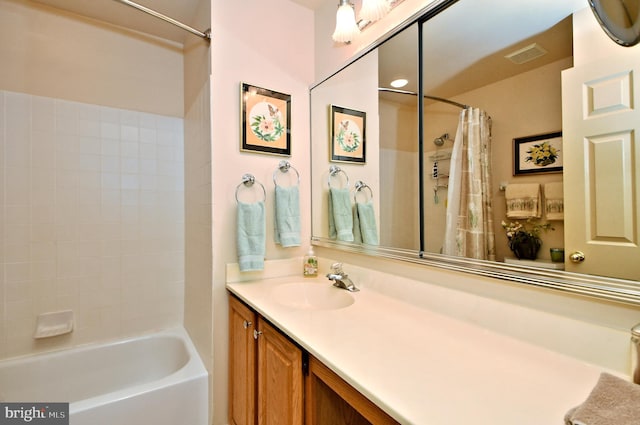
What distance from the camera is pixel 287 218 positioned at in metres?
1.63

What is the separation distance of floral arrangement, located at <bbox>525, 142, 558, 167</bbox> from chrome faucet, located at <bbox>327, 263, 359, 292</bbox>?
87cm

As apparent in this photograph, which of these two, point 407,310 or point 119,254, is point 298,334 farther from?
point 119,254

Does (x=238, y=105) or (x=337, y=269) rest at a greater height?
(x=238, y=105)

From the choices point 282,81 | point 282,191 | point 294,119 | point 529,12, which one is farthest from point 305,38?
point 529,12

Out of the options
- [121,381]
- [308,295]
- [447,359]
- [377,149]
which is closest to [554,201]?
[447,359]

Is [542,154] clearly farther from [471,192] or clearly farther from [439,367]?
[439,367]

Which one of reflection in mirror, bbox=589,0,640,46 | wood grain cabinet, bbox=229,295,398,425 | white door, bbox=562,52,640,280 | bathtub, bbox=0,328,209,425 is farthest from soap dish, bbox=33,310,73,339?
reflection in mirror, bbox=589,0,640,46

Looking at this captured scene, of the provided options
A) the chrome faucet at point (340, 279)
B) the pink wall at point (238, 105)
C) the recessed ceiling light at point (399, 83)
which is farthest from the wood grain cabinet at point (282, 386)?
the recessed ceiling light at point (399, 83)

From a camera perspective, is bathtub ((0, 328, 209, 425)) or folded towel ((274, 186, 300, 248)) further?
folded towel ((274, 186, 300, 248))

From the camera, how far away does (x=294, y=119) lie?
175 centimetres

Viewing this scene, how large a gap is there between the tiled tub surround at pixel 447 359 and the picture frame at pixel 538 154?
409mm

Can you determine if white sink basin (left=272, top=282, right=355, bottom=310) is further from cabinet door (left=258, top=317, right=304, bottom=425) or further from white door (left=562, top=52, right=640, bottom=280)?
white door (left=562, top=52, right=640, bottom=280)

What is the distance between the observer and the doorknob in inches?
28.8

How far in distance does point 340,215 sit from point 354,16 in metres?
1.05
